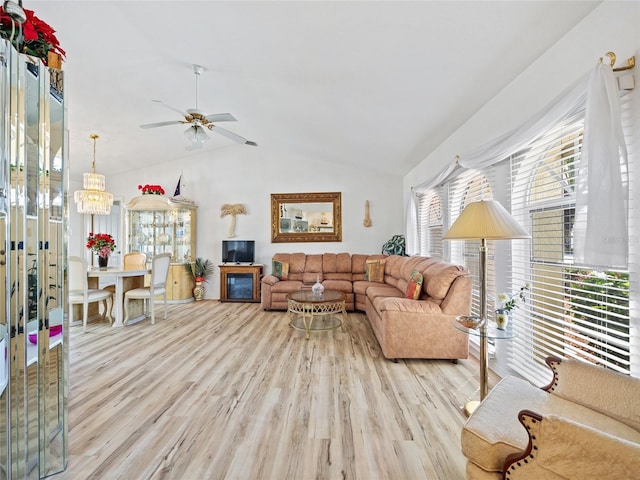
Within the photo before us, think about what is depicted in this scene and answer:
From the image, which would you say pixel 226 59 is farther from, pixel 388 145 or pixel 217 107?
pixel 388 145

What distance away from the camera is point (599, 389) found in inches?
51.0

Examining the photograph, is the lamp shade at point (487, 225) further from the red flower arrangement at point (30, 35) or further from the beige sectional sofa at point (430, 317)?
the red flower arrangement at point (30, 35)

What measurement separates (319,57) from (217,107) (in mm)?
2137

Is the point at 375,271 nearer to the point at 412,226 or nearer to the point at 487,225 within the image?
the point at 412,226

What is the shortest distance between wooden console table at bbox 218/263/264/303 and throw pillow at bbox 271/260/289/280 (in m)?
0.46

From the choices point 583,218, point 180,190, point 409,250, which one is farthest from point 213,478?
point 180,190

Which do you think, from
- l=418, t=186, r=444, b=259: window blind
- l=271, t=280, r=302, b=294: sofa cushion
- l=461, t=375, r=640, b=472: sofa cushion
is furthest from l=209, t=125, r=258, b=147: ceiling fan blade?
l=461, t=375, r=640, b=472: sofa cushion

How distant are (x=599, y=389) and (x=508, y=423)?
47cm

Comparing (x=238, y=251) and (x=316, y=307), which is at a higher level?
(x=238, y=251)

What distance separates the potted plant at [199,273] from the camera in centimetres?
588

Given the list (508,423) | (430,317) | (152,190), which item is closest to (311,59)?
(430,317)

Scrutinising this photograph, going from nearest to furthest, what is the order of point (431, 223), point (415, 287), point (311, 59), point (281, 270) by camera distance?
point (311, 59)
point (415, 287)
point (431, 223)
point (281, 270)

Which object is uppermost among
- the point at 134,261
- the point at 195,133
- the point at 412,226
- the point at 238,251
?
the point at 195,133

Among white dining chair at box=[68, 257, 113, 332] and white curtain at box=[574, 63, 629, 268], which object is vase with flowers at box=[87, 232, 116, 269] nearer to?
white dining chair at box=[68, 257, 113, 332]
